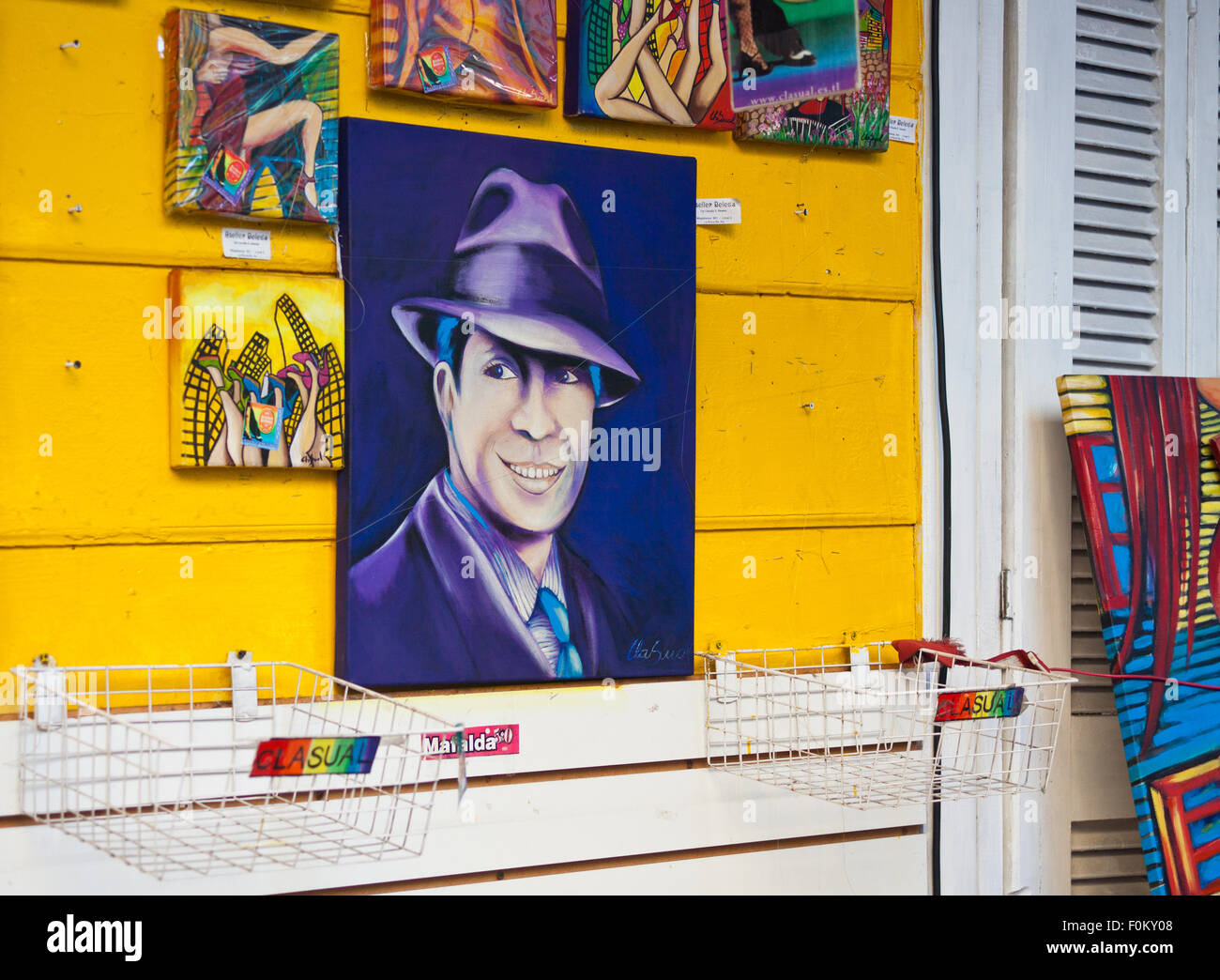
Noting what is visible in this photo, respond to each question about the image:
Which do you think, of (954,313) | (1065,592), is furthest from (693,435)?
(1065,592)

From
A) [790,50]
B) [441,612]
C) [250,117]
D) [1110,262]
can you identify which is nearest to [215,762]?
[441,612]

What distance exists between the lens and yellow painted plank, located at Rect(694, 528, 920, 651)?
2.09 meters

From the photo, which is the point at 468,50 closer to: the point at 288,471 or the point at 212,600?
the point at 288,471

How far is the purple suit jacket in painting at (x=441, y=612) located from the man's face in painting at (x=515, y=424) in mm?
62

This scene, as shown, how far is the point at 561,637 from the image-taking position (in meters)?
1.92

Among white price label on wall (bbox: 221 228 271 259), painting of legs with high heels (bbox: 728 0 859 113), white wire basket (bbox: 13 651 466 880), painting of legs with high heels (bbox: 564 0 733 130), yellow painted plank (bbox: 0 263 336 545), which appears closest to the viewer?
white wire basket (bbox: 13 651 466 880)

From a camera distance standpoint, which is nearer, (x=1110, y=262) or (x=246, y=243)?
(x=246, y=243)

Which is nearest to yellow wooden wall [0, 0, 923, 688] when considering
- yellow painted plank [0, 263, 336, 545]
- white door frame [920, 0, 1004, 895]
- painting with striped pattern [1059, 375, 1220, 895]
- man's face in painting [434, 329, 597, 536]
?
yellow painted plank [0, 263, 336, 545]

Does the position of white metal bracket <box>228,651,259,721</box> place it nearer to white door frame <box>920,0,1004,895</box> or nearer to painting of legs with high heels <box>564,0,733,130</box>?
painting of legs with high heels <box>564,0,733,130</box>

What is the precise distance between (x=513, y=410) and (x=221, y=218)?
51cm

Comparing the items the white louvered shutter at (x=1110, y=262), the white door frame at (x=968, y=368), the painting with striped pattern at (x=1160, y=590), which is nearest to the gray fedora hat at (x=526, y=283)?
the white door frame at (x=968, y=368)

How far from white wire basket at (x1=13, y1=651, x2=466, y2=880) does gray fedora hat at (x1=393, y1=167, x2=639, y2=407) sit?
55 cm

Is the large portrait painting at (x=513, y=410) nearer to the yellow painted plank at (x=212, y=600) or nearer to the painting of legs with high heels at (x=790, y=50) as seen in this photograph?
the yellow painted plank at (x=212, y=600)

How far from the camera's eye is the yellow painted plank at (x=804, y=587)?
2088 millimetres
